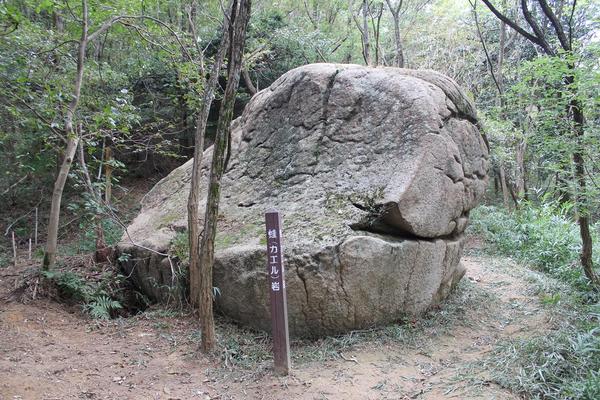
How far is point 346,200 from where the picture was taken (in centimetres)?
553

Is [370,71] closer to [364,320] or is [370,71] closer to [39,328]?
[364,320]

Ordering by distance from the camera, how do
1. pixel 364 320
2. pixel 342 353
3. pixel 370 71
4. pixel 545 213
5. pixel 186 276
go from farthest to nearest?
1. pixel 545 213
2. pixel 370 71
3. pixel 186 276
4. pixel 364 320
5. pixel 342 353

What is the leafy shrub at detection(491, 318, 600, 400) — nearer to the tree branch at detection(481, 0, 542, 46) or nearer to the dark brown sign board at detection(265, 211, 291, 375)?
the dark brown sign board at detection(265, 211, 291, 375)

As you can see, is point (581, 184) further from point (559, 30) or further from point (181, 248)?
point (181, 248)

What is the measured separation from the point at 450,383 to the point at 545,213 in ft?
27.8

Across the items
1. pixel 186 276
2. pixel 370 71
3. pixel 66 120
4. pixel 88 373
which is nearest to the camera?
pixel 88 373

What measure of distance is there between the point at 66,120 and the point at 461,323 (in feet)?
19.4

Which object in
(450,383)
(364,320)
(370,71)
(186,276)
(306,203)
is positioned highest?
(370,71)

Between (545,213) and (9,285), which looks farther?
(545,213)

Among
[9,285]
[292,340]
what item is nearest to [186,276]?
[292,340]

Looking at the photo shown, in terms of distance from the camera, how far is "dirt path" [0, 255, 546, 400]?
4051mm

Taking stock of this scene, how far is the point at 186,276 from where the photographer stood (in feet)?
19.7

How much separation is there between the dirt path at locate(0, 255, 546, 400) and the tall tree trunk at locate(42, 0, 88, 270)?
34.6 inches

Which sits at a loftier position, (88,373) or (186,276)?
(186,276)
